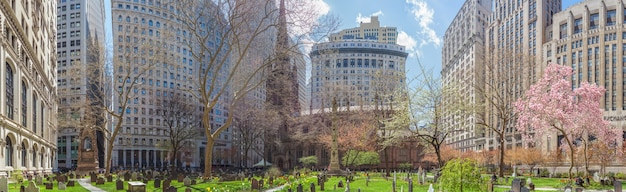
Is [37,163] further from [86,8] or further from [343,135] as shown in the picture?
[86,8]

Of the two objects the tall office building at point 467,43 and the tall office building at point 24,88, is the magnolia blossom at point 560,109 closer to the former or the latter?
the tall office building at point 24,88

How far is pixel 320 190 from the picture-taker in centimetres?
2653

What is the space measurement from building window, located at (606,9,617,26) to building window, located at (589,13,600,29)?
5.27 ft

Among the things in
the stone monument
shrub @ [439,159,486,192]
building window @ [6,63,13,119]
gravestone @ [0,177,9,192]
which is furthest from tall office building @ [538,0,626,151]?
gravestone @ [0,177,9,192]

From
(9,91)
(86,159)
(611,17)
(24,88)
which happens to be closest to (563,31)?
(611,17)

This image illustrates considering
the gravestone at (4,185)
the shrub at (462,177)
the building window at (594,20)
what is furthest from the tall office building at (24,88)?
the building window at (594,20)

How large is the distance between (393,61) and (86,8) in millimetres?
101127

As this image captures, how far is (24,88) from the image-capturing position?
47.1 m

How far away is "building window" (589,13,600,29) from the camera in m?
95.2

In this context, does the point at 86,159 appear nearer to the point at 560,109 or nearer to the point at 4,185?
the point at 4,185

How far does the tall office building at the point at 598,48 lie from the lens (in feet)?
300

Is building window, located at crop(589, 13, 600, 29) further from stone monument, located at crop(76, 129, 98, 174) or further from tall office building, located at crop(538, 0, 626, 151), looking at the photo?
stone monument, located at crop(76, 129, 98, 174)

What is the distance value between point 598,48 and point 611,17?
5.95 m

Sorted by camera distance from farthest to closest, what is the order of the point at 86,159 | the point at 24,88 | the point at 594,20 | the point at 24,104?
the point at 594,20
the point at 86,159
the point at 24,88
the point at 24,104
